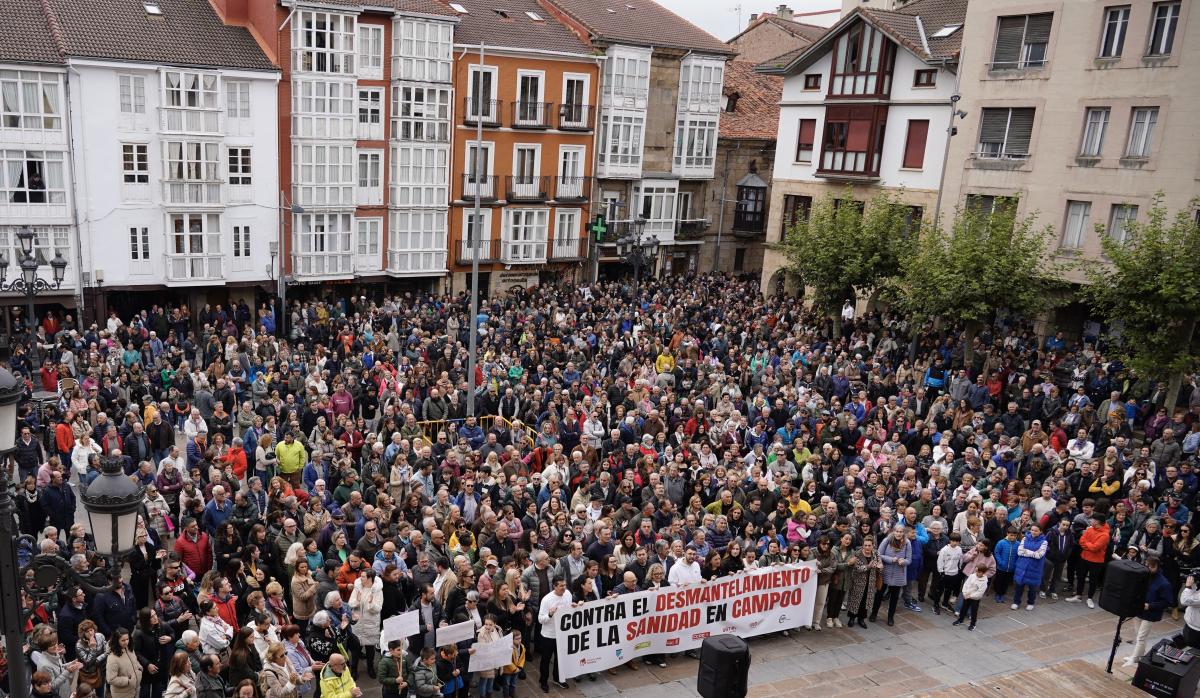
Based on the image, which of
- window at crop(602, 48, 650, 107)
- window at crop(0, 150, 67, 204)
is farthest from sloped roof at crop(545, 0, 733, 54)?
window at crop(0, 150, 67, 204)

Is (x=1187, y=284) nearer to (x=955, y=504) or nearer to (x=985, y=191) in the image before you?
(x=955, y=504)

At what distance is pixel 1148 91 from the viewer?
27.1 m

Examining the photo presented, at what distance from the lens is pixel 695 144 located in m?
45.1

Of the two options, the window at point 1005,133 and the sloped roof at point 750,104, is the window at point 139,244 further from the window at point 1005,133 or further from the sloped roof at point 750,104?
the window at point 1005,133

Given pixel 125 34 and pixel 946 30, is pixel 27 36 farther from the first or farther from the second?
pixel 946 30

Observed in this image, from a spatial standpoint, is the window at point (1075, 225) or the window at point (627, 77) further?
the window at point (627, 77)

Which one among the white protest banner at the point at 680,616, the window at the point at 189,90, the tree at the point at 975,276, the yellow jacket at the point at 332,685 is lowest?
the white protest banner at the point at 680,616

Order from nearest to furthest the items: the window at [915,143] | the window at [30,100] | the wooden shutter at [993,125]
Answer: the window at [30,100] → the wooden shutter at [993,125] → the window at [915,143]

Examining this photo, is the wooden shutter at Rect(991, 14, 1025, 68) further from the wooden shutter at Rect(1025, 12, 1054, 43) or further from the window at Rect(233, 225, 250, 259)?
the window at Rect(233, 225, 250, 259)

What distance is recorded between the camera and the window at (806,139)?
38969 millimetres

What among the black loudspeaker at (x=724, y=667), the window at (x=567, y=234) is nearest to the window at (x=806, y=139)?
the window at (x=567, y=234)

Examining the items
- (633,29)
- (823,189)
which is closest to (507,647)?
(823,189)

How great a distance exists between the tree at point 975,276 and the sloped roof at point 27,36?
89.0 feet

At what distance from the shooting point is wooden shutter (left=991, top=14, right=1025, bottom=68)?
99.5ft
